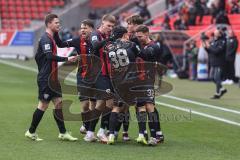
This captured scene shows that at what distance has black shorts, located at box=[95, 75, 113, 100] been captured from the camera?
10609 millimetres

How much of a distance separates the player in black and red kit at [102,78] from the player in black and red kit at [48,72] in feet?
1.28

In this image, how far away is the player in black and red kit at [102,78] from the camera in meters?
10.5

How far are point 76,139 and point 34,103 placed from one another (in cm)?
576

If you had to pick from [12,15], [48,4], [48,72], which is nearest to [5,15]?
[12,15]

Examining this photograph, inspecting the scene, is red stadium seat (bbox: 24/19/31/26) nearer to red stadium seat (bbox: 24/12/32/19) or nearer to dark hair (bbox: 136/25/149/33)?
red stadium seat (bbox: 24/12/32/19)

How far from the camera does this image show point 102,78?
35.1 feet

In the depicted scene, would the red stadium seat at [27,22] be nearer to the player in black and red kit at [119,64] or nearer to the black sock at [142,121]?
the player in black and red kit at [119,64]

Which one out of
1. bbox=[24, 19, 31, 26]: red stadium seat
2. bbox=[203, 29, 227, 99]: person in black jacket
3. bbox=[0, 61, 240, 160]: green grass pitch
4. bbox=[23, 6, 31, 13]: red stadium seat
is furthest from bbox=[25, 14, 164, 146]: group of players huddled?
bbox=[23, 6, 31, 13]: red stadium seat

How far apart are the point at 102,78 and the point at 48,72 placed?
826mm

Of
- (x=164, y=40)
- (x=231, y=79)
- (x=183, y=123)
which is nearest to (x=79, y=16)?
(x=164, y=40)

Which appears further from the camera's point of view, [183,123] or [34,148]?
[183,123]

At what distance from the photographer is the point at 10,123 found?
12.7 metres

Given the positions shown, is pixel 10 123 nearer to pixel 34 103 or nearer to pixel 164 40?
pixel 34 103

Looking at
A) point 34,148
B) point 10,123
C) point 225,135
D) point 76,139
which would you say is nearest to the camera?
point 34,148
